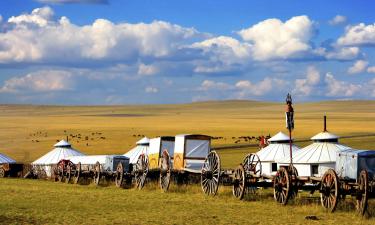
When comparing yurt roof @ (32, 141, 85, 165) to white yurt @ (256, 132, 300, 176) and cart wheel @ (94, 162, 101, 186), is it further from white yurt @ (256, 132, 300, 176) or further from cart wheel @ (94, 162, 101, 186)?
white yurt @ (256, 132, 300, 176)

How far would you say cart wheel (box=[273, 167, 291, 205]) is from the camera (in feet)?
91.0

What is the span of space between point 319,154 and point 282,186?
36.4ft

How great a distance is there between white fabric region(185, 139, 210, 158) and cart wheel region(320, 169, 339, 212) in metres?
13.0

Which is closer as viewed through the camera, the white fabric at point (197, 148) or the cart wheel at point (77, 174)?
the white fabric at point (197, 148)

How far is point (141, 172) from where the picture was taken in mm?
41125

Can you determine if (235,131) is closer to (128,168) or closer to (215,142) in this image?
(215,142)

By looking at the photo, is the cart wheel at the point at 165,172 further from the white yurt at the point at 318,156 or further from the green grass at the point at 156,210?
the white yurt at the point at 318,156

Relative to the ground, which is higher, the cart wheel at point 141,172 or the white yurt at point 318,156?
the white yurt at point 318,156

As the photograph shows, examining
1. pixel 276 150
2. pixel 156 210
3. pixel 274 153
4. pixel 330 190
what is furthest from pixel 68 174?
pixel 330 190

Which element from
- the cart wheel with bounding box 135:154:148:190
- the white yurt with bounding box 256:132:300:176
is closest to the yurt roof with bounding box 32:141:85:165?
the cart wheel with bounding box 135:154:148:190

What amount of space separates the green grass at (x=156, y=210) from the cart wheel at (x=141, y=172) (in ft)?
20.5

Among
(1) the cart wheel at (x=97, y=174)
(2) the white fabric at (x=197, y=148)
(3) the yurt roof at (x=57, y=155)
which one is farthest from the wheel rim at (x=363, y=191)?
(3) the yurt roof at (x=57, y=155)

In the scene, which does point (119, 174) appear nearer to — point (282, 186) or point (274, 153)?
point (274, 153)

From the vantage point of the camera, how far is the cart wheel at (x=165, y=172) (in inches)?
1459
